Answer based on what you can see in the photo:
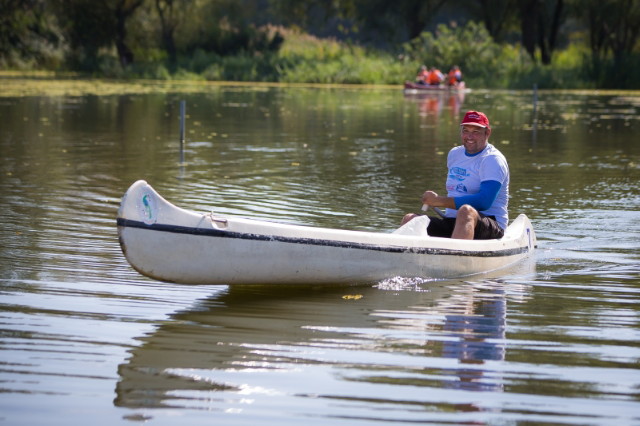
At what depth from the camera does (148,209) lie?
8273 millimetres

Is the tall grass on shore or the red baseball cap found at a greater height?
the red baseball cap

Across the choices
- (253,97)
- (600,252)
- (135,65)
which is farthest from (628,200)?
(135,65)

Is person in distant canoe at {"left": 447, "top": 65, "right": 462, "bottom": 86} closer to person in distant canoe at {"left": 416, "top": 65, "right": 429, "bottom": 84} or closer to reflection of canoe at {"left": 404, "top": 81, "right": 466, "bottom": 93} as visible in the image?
reflection of canoe at {"left": 404, "top": 81, "right": 466, "bottom": 93}

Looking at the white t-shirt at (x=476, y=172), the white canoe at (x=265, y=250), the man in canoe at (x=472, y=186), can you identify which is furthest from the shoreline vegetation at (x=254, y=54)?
the white canoe at (x=265, y=250)

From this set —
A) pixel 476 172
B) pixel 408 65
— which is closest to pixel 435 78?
pixel 408 65

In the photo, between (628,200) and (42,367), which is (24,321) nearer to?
(42,367)

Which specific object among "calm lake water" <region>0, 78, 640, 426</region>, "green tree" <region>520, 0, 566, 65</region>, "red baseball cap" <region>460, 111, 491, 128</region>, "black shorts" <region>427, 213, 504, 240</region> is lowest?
"calm lake water" <region>0, 78, 640, 426</region>

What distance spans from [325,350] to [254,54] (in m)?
63.5

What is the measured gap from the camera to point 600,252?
1156cm

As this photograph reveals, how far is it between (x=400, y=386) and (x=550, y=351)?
1.27 meters

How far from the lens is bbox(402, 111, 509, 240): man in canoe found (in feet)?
32.7

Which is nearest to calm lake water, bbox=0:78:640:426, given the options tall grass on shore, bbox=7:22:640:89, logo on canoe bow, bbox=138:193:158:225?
logo on canoe bow, bbox=138:193:158:225

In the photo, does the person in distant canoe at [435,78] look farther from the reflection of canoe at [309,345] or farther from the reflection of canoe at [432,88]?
the reflection of canoe at [309,345]

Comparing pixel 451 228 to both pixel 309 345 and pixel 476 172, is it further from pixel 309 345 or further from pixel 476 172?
pixel 309 345
